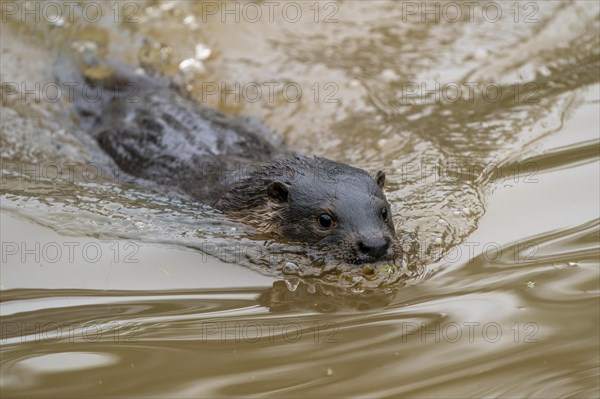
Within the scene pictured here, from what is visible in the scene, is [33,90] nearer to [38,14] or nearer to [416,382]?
[38,14]

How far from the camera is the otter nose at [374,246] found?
463 cm

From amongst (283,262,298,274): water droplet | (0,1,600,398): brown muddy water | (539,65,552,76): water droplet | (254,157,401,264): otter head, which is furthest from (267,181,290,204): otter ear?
(539,65,552,76): water droplet

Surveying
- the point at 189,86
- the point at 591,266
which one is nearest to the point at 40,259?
the point at 591,266

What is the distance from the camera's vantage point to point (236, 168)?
5910 mm

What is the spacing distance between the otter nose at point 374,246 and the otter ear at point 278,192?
72 centimetres

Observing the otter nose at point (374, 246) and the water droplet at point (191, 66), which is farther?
the water droplet at point (191, 66)

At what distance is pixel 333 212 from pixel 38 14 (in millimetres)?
5684

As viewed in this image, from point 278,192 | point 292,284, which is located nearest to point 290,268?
point 292,284

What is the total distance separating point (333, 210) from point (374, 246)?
399 mm

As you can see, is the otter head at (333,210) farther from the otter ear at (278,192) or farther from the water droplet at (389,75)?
the water droplet at (389,75)

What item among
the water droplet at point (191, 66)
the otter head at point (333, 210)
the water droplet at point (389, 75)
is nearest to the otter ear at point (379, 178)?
the otter head at point (333, 210)

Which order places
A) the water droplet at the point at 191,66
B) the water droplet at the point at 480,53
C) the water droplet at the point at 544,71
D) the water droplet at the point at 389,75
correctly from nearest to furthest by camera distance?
the water droplet at the point at 544,71 < the water droplet at the point at 389,75 < the water droplet at the point at 480,53 < the water droplet at the point at 191,66

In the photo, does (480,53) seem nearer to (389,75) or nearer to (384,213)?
(389,75)

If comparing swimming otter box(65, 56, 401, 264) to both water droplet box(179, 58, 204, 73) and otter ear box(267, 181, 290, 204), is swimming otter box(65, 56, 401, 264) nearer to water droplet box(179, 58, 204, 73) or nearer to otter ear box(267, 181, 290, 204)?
otter ear box(267, 181, 290, 204)
